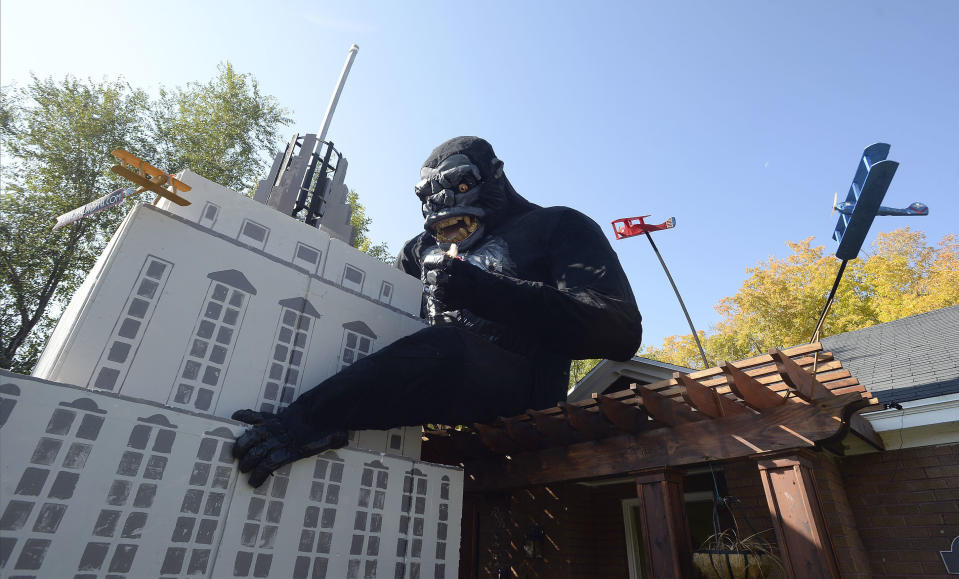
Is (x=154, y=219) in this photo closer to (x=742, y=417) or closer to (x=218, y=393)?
(x=218, y=393)

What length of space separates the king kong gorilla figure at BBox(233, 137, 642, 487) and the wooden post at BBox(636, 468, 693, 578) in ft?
2.74

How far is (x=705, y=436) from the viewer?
3045 mm

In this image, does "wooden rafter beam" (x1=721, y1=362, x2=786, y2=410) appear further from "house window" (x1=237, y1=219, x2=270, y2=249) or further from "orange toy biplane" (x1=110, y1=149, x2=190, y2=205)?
"orange toy biplane" (x1=110, y1=149, x2=190, y2=205)

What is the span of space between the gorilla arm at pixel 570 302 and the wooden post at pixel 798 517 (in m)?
1.11

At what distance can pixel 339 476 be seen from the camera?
9.33 ft

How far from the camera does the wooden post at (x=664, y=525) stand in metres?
2.87

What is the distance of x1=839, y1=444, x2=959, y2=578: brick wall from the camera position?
405 cm

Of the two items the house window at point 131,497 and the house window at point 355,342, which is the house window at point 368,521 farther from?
the house window at point 131,497

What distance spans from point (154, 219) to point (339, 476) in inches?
67.3

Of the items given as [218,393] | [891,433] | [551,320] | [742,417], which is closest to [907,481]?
[891,433]

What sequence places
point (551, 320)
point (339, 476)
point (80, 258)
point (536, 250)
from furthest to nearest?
point (80, 258) → point (536, 250) → point (551, 320) → point (339, 476)

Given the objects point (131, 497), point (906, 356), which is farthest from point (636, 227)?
point (131, 497)

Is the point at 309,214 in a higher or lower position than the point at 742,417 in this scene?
higher

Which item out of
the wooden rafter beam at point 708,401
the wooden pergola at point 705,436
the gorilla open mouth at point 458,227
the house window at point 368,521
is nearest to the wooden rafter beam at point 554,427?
the wooden pergola at point 705,436
